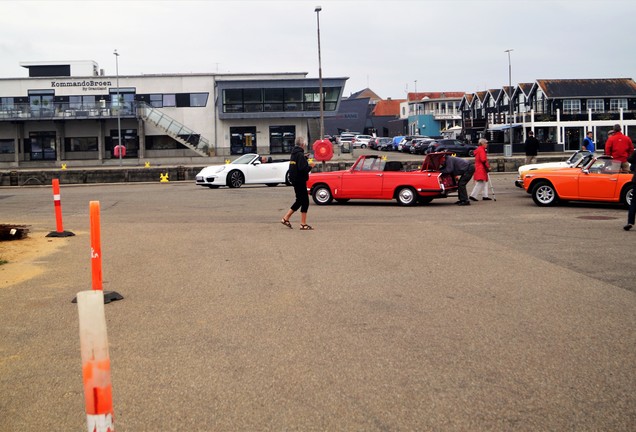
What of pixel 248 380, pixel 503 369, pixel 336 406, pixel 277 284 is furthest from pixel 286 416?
pixel 277 284

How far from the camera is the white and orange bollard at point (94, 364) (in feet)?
10.2

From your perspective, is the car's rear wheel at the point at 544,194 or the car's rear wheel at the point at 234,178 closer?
the car's rear wheel at the point at 544,194

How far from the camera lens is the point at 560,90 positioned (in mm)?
77312

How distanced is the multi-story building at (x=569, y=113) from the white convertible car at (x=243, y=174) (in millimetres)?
45645

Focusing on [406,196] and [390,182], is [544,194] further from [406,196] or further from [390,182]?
[390,182]

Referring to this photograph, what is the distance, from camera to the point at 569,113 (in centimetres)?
7556

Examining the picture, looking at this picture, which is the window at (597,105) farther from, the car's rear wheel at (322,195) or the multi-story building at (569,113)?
the car's rear wheel at (322,195)

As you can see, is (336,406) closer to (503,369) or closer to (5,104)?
(503,369)

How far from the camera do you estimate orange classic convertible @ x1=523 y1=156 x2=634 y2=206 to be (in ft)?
58.0

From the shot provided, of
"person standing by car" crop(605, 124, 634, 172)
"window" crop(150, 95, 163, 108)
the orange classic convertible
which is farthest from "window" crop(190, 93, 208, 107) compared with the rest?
"person standing by car" crop(605, 124, 634, 172)

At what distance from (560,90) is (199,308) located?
75.6 metres

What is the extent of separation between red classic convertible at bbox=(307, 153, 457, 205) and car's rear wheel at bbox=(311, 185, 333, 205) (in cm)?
20

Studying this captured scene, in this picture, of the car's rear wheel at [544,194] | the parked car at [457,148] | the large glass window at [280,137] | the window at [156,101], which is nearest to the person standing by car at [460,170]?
the car's rear wheel at [544,194]

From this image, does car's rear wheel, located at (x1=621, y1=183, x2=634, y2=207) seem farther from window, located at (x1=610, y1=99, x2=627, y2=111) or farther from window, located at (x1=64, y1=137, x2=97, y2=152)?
window, located at (x1=610, y1=99, x2=627, y2=111)
